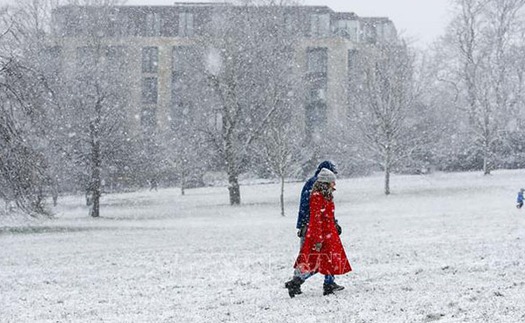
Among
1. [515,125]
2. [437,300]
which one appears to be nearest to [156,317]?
[437,300]

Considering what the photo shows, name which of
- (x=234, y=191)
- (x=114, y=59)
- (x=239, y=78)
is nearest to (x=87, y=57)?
(x=114, y=59)

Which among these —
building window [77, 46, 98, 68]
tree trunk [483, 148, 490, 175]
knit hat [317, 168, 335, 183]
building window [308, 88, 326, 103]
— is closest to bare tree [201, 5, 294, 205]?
building window [77, 46, 98, 68]

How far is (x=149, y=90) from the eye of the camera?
65250 mm

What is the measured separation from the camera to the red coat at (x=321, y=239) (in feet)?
29.8

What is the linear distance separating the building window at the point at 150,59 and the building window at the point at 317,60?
1452 centimetres

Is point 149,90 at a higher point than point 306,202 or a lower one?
higher

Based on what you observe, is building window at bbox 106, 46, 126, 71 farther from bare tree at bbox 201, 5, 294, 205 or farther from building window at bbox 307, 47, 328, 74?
building window at bbox 307, 47, 328, 74

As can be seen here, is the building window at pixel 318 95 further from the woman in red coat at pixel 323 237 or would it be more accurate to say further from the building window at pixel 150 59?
the woman in red coat at pixel 323 237

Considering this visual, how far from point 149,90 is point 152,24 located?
623 centimetres

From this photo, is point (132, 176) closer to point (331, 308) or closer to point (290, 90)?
point (290, 90)

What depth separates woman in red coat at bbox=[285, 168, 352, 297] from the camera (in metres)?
9.06

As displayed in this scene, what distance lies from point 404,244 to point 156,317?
902 centimetres

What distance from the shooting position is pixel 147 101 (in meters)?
64.7

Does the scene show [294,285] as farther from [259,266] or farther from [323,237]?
[259,266]
